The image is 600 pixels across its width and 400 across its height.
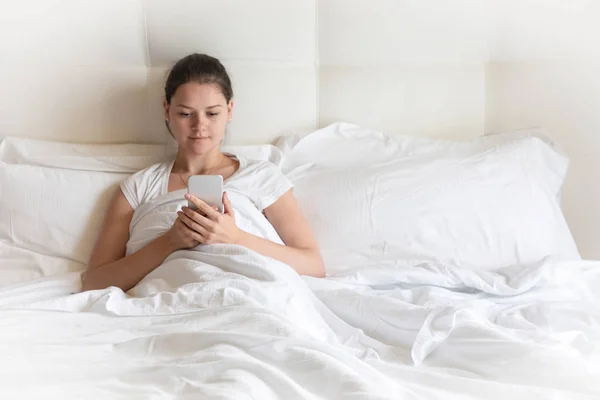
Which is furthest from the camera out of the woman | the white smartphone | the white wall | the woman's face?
the white wall

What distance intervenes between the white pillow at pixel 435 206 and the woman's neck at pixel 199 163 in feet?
0.62

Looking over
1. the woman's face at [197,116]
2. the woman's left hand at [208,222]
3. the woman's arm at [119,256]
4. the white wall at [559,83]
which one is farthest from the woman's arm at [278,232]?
the white wall at [559,83]

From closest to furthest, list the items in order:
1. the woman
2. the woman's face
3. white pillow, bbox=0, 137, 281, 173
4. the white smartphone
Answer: the white smartphone
the woman
the woman's face
white pillow, bbox=0, 137, 281, 173

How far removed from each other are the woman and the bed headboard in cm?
17

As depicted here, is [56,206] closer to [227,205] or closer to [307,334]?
[227,205]

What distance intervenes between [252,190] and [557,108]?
0.87 metres

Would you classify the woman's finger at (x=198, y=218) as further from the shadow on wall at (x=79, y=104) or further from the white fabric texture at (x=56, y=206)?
the shadow on wall at (x=79, y=104)

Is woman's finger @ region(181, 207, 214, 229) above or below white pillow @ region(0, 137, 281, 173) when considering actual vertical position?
below

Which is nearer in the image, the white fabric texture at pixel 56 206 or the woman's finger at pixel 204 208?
the woman's finger at pixel 204 208

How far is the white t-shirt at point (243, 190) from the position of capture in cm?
144

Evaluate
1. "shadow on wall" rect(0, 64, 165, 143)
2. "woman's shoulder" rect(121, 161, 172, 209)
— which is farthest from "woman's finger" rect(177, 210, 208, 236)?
"shadow on wall" rect(0, 64, 165, 143)

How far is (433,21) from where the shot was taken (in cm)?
177

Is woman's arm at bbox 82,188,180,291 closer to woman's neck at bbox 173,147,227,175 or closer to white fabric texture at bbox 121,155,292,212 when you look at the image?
white fabric texture at bbox 121,155,292,212

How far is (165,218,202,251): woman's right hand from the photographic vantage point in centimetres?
131
